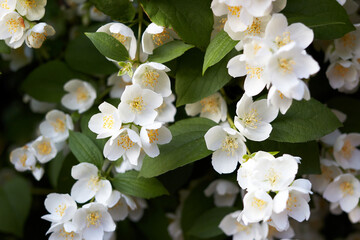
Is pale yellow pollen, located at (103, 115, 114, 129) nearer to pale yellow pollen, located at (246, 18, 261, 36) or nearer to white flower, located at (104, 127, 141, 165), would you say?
white flower, located at (104, 127, 141, 165)

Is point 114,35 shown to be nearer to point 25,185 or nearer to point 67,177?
point 67,177

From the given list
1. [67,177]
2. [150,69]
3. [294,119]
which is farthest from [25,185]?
[294,119]

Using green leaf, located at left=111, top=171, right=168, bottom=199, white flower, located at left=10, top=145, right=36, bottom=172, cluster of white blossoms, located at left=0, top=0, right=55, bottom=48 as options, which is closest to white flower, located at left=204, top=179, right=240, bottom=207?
green leaf, located at left=111, top=171, right=168, bottom=199

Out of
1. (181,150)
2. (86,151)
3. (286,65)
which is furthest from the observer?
(86,151)

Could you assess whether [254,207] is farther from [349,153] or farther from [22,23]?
[22,23]

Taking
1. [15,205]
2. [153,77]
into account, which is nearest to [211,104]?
[153,77]

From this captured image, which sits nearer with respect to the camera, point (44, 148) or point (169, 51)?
point (169, 51)

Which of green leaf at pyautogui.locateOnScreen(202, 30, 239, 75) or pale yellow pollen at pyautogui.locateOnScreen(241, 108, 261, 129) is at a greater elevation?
green leaf at pyautogui.locateOnScreen(202, 30, 239, 75)
